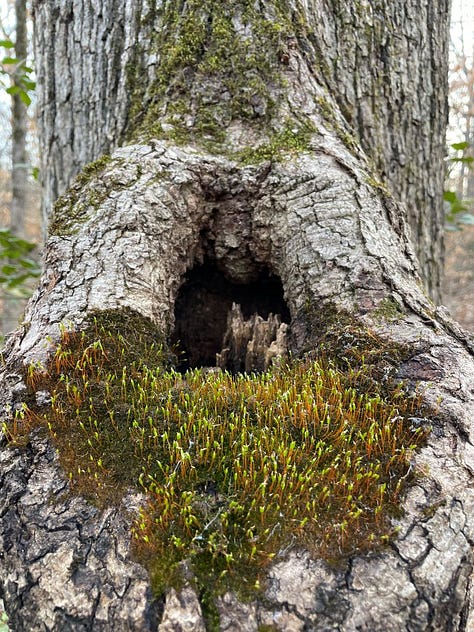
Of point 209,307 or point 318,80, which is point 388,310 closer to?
point 209,307

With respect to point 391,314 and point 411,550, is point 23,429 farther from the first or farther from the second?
point 391,314

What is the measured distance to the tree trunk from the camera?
1.72 meters

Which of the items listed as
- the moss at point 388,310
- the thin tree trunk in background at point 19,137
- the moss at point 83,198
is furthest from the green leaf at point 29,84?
the moss at point 388,310

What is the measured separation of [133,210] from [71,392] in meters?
1.36

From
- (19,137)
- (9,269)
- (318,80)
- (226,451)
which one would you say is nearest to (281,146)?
(318,80)

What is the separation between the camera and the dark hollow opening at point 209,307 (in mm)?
4117

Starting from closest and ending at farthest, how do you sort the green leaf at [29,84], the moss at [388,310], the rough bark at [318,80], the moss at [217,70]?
the moss at [388,310], the moss at [217,70], the rough bark at [318,80], the green leaf at [29,84]

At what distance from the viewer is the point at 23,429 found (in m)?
2.23

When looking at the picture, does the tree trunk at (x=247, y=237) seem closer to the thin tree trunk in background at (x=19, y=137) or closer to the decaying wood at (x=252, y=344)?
the decaying wood at (x=252, y=344)

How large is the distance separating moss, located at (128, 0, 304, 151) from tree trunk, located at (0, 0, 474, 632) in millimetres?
15

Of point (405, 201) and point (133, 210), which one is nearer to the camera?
point (133, 210)

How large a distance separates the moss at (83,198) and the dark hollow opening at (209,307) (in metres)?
1.08

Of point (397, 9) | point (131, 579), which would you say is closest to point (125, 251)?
point (131, 579)

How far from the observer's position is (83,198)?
3.29 meters
